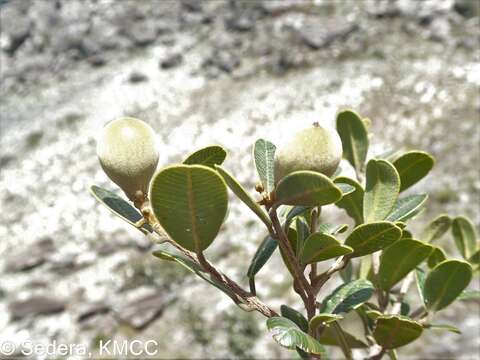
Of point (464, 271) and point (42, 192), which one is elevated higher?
point (464, 271)

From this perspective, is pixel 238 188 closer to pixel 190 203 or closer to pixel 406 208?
pixel 190 203

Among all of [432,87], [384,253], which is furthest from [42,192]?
[384,253]

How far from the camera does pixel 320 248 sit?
514mm

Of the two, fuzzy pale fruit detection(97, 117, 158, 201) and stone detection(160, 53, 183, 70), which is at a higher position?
fuzzy pale fruit detection(97, 117, 158, 201)

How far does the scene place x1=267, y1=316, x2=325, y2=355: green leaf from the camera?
0.48 meters

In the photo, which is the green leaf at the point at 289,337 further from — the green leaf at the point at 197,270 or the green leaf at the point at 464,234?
the green leaf at the point at 464,234

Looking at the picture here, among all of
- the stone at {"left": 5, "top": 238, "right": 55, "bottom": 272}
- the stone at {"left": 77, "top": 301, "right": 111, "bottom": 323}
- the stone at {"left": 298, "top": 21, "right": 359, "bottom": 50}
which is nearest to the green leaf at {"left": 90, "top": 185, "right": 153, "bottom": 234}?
the stone at {"left": 77, "top": 301, "right": 111, "bottom": 323}

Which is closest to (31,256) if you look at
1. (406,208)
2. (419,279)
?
(419,279)

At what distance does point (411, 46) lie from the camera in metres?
4.68

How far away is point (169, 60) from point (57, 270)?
274 centimetres

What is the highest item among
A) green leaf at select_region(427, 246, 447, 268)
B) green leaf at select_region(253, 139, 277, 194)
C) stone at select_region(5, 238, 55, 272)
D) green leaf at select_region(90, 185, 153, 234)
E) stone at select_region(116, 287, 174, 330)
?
green leaf at select_region(253, 139, 277, 194)

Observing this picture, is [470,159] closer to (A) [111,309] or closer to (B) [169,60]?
(A) [111,309]

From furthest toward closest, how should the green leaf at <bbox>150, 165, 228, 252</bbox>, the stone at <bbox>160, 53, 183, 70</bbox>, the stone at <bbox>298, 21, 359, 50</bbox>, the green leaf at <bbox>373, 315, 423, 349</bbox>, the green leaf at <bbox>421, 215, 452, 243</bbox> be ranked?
1. the stone at <bbox>160, 53, 183, 70</bbox>
2. the stone at <bbox>298, 21, 359, 50</bbox>
3. the green leaf at <bbox>421, 215, 452, 243</bbox>
4. the green leaf at <bbox>373, 315, 423, 349</bbox>
5. the green leaf at <bbox>150, 165, 228, 252</bbox>

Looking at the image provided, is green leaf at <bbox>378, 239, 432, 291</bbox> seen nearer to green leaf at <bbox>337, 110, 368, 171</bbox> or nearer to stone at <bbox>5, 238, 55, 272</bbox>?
green leaf at <bbox>337, 110, 368, 171</bbox>
